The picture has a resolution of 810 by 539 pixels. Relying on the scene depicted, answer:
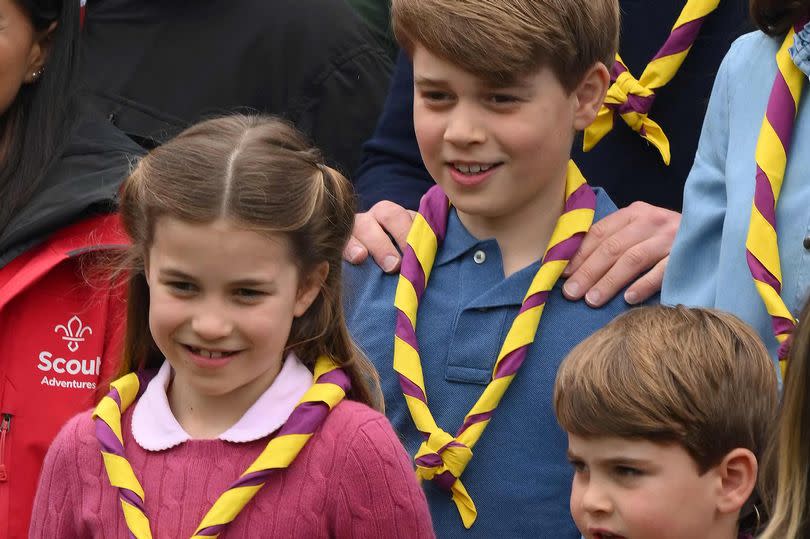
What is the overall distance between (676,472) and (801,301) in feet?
1.64

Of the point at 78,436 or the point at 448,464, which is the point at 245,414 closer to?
the point at 78,436

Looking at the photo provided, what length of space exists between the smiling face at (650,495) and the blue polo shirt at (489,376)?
0.45 meters

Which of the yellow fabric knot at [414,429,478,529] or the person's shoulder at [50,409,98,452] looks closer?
the person's shoulder at [50,409,98,452]

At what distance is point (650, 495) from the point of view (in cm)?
330

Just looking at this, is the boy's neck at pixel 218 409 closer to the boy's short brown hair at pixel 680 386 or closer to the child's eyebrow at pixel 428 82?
the boy's short brown hair at pixel 680 386

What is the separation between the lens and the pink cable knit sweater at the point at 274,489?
3.49m

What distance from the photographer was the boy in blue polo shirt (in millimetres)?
3822

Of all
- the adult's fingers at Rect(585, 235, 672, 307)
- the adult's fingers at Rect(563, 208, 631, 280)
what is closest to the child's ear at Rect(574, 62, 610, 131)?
the adult's fingers at Rect(563, 208, 631, 280)

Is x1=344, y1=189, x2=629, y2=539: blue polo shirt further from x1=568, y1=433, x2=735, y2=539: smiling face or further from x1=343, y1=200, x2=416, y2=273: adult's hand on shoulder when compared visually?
x1=568, y1=433, x2=735, y2=539: smiling face

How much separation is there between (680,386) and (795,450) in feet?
1.69

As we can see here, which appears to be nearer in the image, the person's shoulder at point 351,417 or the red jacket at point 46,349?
the person's shoulder at point 351,417

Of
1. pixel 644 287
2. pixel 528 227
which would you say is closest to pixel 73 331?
pixel 528 227

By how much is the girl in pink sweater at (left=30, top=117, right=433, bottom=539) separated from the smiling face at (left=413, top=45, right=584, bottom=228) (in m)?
0.31

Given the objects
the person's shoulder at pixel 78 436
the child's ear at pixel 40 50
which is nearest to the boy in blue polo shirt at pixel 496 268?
the person's shoulder at pixel 78 436
